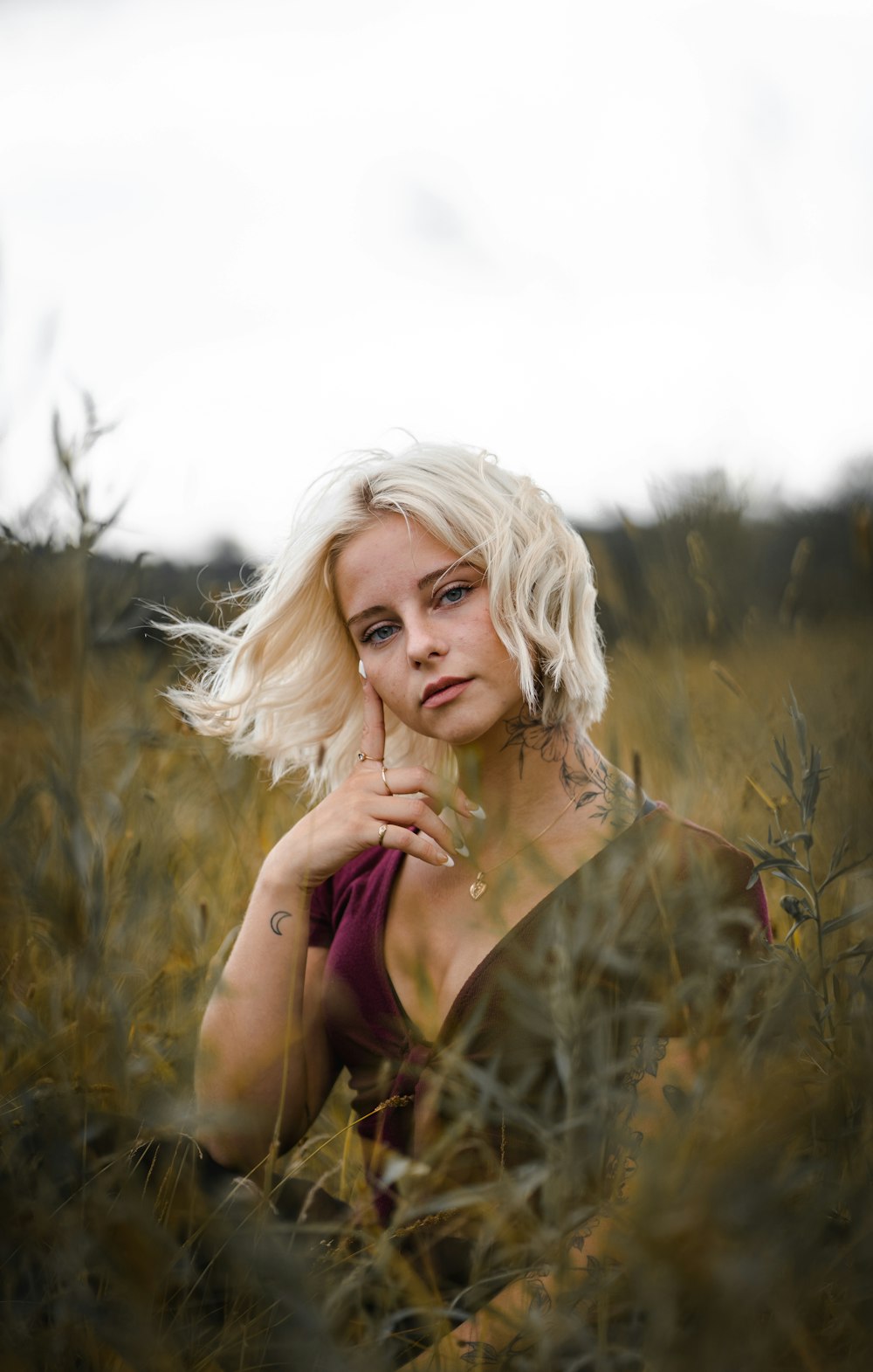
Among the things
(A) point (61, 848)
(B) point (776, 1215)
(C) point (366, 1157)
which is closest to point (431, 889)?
(C) point (366, 1157)

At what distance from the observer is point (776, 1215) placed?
730 millimetres

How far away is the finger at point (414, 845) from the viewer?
5.65 feet

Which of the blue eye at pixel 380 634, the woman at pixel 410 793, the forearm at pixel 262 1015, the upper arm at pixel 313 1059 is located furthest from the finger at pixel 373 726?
the upper arm at pixel 313 1059

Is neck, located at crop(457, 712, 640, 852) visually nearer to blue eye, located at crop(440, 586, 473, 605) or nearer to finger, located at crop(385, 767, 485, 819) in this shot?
finger, located at crop(385, 767, 485, 819)

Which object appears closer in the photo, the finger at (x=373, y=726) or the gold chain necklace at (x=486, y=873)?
the gold chain necklace at (x=486, y=873)

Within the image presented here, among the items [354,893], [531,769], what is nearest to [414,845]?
[531,769]

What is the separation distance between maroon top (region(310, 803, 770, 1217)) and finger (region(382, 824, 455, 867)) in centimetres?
19

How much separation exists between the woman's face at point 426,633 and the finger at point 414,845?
7.8 inches

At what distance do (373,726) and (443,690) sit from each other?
348 mm

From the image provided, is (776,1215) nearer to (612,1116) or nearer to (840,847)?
(612,1116)

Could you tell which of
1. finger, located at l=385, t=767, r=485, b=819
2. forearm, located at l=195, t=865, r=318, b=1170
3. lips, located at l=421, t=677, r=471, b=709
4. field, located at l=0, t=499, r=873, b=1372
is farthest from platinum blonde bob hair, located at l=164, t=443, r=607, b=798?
field, located at l=0, t=499, r=873, b=1372

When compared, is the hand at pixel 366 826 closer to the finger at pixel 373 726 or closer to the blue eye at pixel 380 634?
the finger at pixel 373 726

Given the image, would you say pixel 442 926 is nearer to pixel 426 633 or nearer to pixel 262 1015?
pixel 262 1015

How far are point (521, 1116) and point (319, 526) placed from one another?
1506 millimetres
